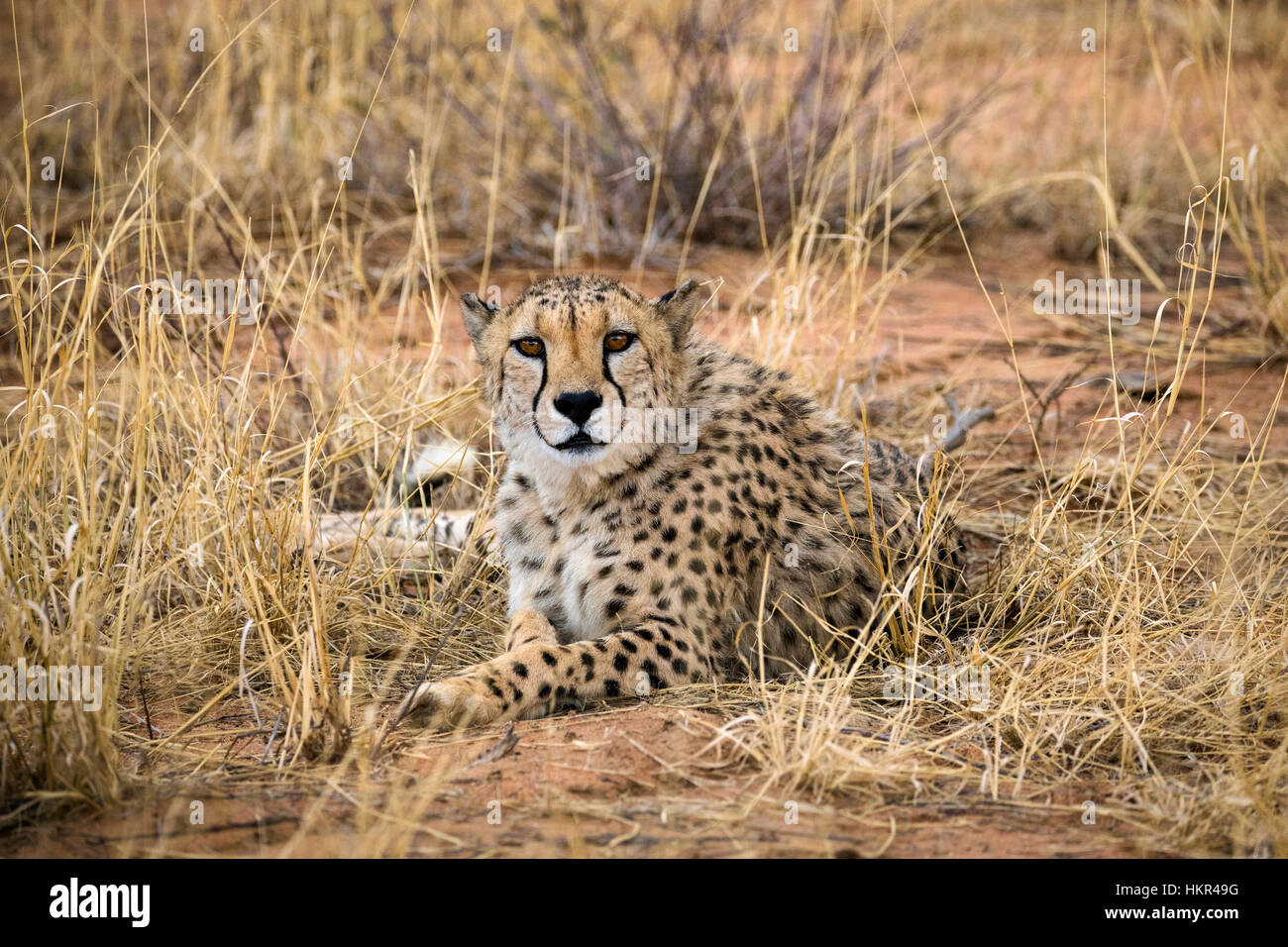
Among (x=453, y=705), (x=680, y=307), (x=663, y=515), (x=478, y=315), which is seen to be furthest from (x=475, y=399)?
(x=453, y=705)

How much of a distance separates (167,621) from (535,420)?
3.94 ft

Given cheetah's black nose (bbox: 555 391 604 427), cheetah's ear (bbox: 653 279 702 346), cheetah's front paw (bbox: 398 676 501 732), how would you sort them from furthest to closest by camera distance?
1. cheetah's ear (bbox: 653 279 702 346)
2. cheetah's black nose (bbox: 555 391 604 427)
3. cheetah's front paw (bbox: 398 676 501 732)

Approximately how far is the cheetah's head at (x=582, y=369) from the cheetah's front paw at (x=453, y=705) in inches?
26.9

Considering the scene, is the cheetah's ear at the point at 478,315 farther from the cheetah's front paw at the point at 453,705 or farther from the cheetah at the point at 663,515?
the cheetah's front paw at the point at 453,705

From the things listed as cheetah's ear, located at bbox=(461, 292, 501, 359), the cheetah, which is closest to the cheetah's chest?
the cheetah

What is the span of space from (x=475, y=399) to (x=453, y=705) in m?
1.89

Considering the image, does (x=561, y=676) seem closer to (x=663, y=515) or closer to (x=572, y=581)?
(x=572, y=581)

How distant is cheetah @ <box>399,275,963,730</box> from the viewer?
11.3ft

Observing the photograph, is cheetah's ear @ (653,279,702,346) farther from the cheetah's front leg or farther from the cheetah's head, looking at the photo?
the cheetah's front leg

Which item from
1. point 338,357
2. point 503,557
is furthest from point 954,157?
point 503,557

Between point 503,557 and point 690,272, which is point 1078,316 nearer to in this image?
point 690,272

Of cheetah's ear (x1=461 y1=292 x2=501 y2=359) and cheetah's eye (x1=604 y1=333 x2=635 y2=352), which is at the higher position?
cheetah's ear (x1=461 y1=292 x2=501 y2=359)

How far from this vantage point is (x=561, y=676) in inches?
129

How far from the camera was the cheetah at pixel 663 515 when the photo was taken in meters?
3.45
